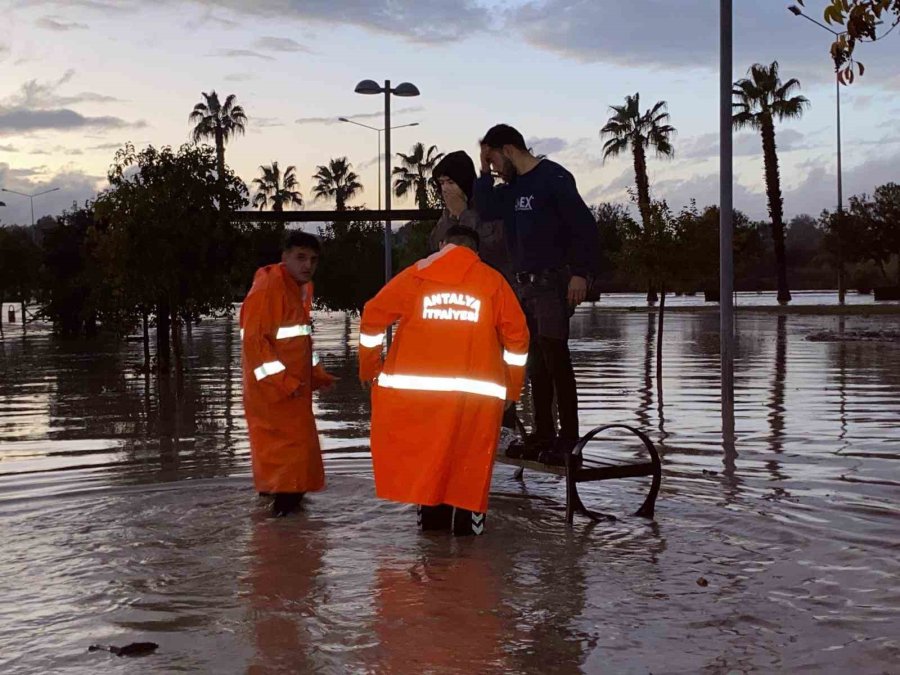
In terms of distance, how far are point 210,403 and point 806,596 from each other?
473 inches

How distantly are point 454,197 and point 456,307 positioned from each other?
51.7 inches

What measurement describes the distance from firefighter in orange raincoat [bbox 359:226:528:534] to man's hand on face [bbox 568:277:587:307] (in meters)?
0.71

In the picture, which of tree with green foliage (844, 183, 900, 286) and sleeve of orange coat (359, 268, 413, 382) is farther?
tree with green foliage (844, 183, 900, 286)

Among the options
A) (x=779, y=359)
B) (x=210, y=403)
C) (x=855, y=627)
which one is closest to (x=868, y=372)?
(x=779, y=359)

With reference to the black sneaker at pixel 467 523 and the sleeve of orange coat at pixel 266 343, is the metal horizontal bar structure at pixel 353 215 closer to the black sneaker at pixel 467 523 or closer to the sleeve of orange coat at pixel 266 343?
the sleeve of orange coat at pixel 266 343

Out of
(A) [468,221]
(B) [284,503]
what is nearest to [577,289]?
(A) [468,221]

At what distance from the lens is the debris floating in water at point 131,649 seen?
4887 millimetres

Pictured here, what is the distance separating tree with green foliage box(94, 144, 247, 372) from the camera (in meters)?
21.9

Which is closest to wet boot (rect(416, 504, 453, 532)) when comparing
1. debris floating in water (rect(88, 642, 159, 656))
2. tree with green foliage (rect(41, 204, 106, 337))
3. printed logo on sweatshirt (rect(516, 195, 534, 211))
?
printed logo on sweatshirt (rect(516, 195, 534, 211))

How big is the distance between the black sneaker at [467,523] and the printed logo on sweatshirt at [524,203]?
6.70ft

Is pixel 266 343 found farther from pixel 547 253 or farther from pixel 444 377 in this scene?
pixel 547 253

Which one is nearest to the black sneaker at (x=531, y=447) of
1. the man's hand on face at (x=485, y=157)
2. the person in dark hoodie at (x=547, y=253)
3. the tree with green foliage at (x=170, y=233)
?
the person in dark hoodie at (x=547, y=253)

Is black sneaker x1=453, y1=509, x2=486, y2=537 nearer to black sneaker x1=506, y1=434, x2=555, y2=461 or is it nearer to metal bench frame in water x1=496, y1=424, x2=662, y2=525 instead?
metal bench frame in water x1=496, y1=424, x2=662, y2=525

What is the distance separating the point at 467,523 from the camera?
7.11 meters
